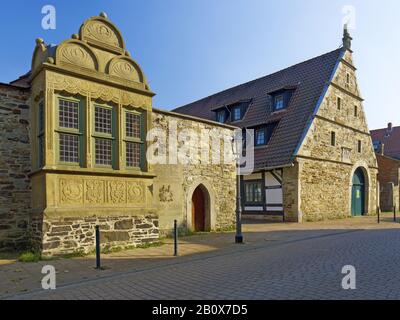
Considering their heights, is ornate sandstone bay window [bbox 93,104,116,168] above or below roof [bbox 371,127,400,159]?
below

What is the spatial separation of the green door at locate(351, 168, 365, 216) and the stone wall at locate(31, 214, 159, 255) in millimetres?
18952

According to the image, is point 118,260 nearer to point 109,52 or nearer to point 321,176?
point 109,52

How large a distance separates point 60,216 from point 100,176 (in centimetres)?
161

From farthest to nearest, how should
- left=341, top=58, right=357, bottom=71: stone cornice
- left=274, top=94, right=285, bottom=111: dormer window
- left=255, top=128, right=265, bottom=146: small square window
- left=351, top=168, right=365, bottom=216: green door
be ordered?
left=351, top=168, right=365, bottom=216: green door
left=341, top=58, right=357, bottom=71: stone cornice
left=274, top=94, right=285, bottom=111: dormer window
left=255, top=128, right=265, bottom=146: small square window

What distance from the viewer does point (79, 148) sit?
966 centimetres

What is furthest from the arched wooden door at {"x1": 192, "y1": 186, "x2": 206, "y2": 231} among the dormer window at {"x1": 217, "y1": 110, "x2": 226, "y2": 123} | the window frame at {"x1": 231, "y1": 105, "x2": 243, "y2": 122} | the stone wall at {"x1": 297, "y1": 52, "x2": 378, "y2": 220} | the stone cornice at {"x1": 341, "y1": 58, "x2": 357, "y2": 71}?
the stone cornice at {"x1": 341, "y1": 58, "x2": 357, "y2": 71}

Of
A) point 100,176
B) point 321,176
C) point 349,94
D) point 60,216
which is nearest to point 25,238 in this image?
point 60,216

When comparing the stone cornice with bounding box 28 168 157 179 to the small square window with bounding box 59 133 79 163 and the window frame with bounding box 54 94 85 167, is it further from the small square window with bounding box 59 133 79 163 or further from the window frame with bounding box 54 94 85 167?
the small square window with bounding box 59 133 79 163

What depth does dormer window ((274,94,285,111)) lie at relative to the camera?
23.2 m

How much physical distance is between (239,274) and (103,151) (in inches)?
226

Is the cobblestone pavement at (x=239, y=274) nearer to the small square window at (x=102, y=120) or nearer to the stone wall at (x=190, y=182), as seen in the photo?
the stone wall at (x=190, y=182)

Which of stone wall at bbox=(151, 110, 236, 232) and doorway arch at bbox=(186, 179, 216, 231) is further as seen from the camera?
doorway arch at bbox=(186, 179, 216, 231)
